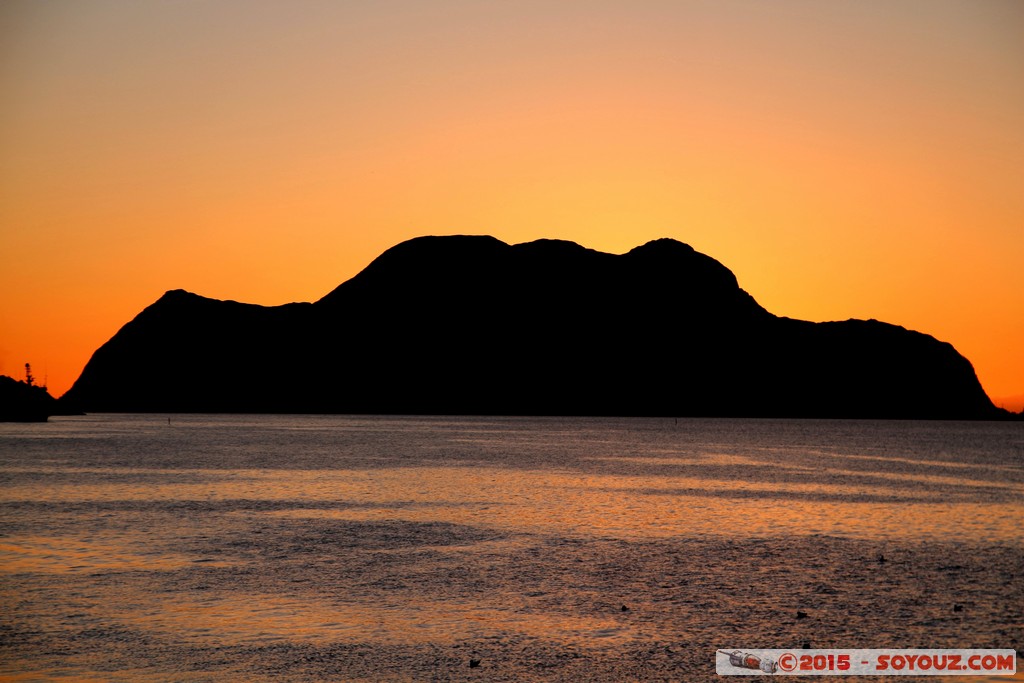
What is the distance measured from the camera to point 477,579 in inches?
1233

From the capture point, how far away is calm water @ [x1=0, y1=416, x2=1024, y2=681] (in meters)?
21.9

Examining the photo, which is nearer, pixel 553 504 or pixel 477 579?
pixel 477 579

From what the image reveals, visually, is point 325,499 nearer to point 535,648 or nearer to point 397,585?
point 397,585

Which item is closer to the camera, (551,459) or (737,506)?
(737,506)

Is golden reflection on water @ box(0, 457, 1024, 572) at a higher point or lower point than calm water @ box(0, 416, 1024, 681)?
lower

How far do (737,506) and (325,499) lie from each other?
25.2 m

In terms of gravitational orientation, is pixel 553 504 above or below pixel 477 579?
below

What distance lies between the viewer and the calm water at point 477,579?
2192 cm

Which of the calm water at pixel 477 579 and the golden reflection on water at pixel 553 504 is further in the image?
the golden reflection on water at pixel 553 504

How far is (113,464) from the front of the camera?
9969 centimetres

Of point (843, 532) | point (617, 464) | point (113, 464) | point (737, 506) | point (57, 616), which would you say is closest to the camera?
point (57, 616)

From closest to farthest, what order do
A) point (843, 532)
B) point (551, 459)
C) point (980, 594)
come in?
point (980, 594), point (843, 532), point (551, 459)

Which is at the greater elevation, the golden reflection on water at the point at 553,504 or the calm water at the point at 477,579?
the calm water at the point at 477,579

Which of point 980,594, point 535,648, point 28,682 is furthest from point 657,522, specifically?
point 28,682
